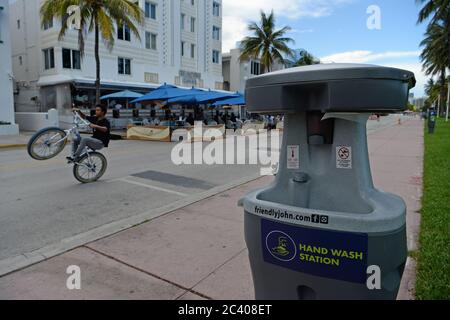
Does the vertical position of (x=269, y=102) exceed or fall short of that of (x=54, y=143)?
it exceeds it

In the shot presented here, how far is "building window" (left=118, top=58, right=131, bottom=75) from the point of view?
28.2 m

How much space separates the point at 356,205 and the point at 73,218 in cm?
421

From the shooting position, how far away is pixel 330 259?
191 cm

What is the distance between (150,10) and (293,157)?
31.5 meters

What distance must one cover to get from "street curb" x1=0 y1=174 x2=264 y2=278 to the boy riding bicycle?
103 inches

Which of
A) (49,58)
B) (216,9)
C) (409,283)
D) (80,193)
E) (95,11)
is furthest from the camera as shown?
(216,9)

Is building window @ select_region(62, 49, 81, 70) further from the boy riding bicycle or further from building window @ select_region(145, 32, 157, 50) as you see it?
the boy riding bicycle

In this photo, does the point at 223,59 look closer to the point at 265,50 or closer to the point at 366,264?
the point at 265,50

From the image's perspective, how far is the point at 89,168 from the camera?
7500 mm

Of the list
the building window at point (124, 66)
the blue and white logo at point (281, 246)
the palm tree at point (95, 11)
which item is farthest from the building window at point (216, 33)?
the blue and white logo at point (281, 246)

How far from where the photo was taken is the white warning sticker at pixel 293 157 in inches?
89.5

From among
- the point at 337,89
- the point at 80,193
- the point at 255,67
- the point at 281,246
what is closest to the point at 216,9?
the point at 255,67

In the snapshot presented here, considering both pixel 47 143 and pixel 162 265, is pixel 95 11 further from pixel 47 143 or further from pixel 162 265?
pixel 162 265
